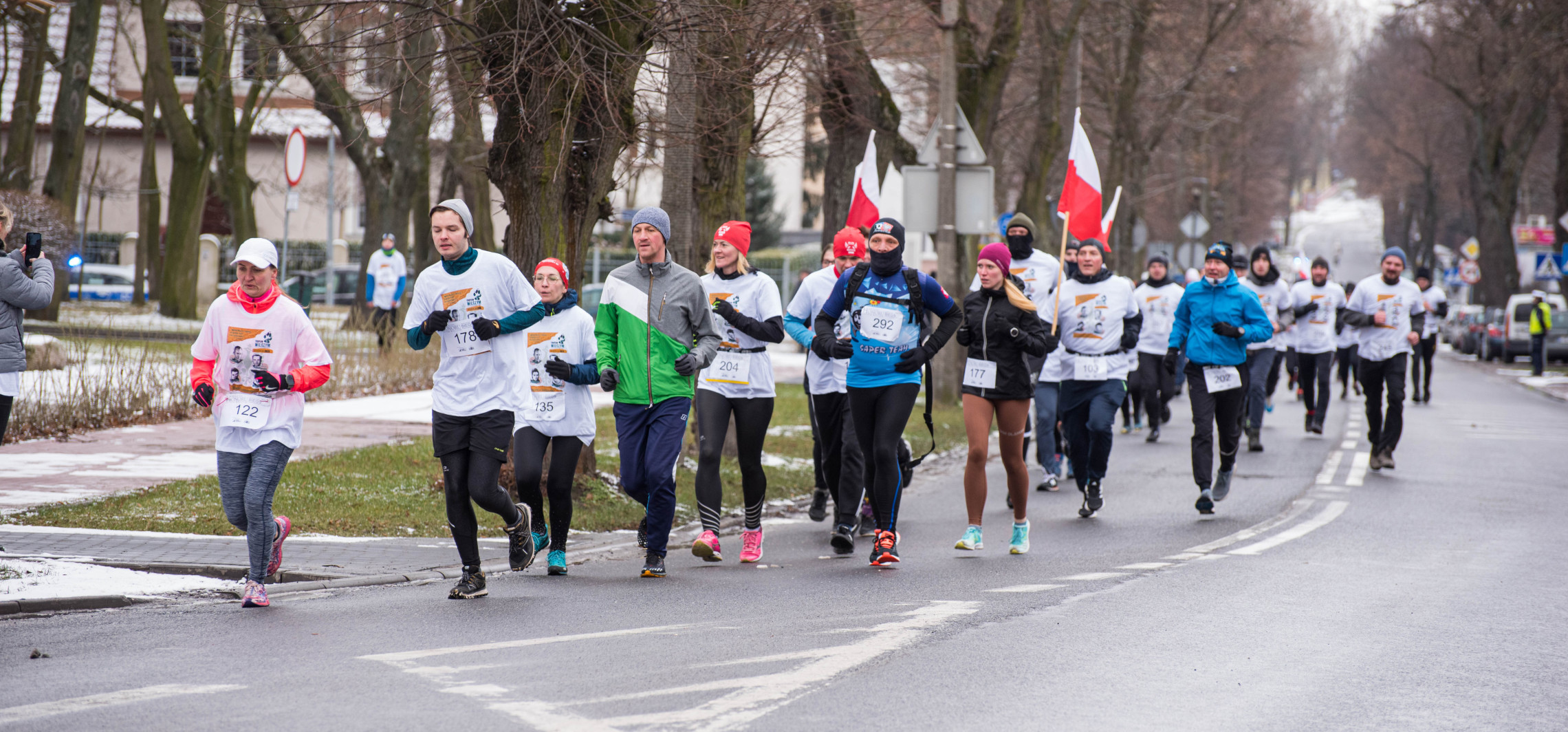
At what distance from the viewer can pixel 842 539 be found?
904cm

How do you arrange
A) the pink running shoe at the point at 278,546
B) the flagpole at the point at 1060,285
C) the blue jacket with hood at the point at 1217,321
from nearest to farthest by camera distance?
the pink running shoe at the point at 278,546 → the flagpole at the point at 1060,285 → the blue jacket with hood at the point at 1217,321

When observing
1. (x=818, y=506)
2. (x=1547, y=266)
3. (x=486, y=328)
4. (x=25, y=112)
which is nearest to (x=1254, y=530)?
(x=818, y=506)

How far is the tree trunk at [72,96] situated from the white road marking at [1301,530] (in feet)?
70.8

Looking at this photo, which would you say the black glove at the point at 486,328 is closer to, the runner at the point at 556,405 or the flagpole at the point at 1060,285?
the runner at the point at 556,405

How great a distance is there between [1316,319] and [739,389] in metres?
10.8

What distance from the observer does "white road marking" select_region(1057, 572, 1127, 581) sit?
27.0 feet

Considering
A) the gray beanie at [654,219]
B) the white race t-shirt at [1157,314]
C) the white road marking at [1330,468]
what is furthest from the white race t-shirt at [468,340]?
the white race t-shirt at [1157,314]

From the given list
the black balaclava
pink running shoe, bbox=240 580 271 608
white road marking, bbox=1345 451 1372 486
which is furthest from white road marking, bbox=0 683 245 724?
white road marking, bbox=1345 451 1372 486

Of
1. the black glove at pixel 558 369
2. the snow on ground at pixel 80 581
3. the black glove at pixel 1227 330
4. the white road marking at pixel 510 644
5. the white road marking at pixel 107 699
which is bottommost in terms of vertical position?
the white road marking at pixel 107 699

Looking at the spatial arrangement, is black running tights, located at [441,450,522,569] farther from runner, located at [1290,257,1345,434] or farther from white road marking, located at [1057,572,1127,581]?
runner, located at [1290,257,1345,434]

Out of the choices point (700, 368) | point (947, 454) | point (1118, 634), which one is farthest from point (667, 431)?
point (947, 454)

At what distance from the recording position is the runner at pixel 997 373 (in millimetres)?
9062

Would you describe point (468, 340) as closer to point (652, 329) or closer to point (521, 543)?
point (652, 329)

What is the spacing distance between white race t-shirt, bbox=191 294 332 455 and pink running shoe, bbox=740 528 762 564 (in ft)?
8.71
